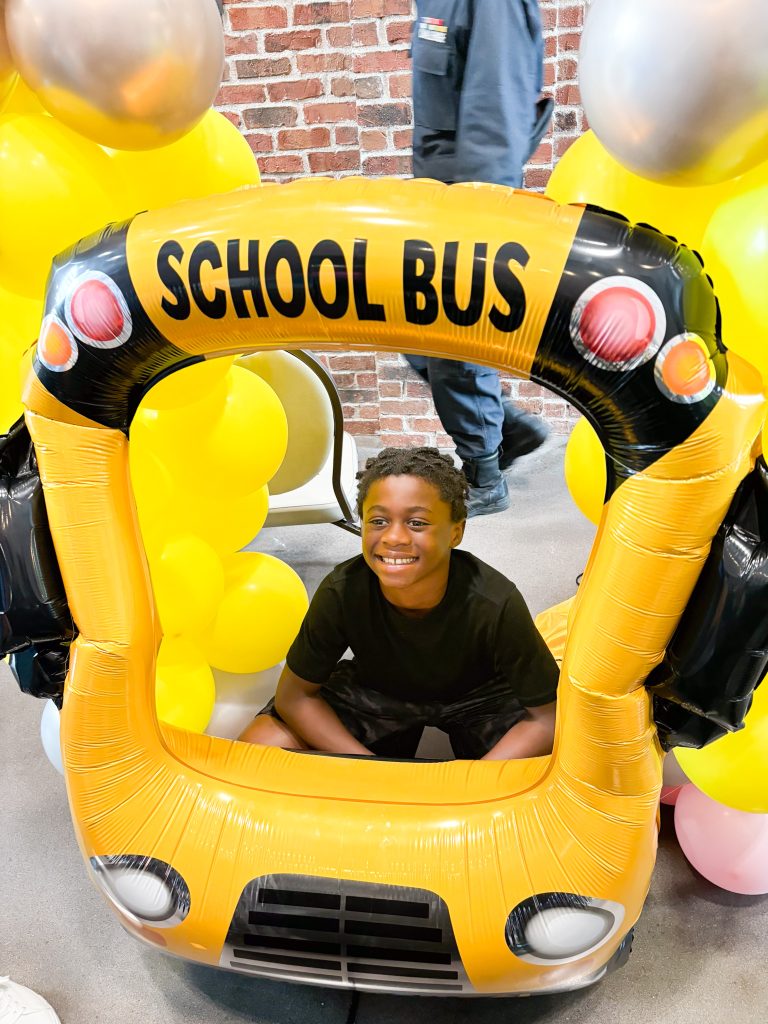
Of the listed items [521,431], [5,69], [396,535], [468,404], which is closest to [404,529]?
[396,535]

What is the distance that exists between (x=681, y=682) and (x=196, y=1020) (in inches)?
32.3

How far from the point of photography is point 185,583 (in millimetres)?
1390

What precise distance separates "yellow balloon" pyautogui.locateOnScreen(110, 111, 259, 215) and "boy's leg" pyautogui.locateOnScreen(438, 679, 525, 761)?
87 centimetres

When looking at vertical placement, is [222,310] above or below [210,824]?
above

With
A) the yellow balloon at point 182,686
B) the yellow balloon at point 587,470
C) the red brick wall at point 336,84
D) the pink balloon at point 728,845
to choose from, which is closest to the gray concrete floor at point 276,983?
the pink balloon at point 728,845

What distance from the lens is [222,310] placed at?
0.85m

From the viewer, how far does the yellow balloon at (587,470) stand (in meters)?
1.33

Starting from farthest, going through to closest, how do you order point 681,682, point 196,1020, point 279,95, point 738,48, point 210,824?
point 279,95, point 196,1020, point 210,824, point 681,682, point 738,48

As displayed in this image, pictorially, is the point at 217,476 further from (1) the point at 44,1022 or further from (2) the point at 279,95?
(2) the point at 279,95

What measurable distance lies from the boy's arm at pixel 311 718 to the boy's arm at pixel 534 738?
Answer: 237 mm

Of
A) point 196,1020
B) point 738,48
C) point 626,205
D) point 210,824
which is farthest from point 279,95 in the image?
point 196,1020

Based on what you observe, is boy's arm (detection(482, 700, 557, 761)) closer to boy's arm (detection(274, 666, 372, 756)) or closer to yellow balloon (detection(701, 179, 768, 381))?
boy's arm (detection(274, 666, 372, 756))

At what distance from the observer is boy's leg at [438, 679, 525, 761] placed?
1340 millimetres

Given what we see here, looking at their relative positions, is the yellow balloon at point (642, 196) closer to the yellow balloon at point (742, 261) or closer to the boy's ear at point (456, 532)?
the yellow balloon at point (742, 261)
